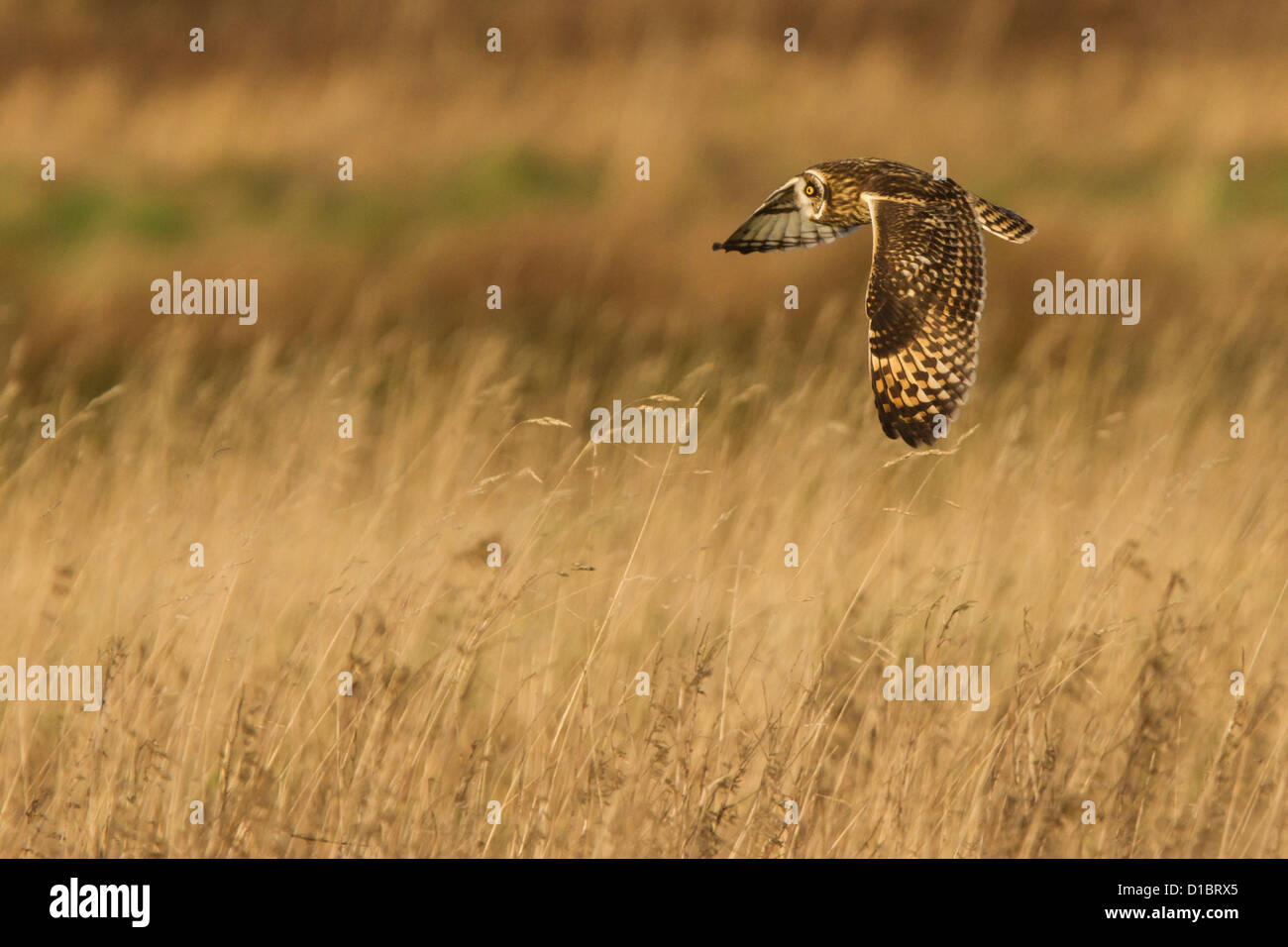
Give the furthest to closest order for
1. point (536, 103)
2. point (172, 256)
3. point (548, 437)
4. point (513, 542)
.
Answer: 1. point (536, 103)
2. point (172, 256)
3. point (548, 437)
4. point (513, 542)

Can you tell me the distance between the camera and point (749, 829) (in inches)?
152

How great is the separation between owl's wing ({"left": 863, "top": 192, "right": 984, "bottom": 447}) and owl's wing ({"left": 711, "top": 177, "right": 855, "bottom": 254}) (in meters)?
0.92

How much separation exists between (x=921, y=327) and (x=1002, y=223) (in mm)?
836

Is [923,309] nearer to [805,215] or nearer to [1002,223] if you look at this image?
[1002,223]

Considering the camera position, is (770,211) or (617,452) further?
(617,452)

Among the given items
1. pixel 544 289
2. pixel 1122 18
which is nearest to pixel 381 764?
pixel 544 289

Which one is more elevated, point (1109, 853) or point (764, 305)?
point (764, 305)

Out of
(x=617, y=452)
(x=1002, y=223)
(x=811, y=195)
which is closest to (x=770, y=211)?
(x=811, y=195)

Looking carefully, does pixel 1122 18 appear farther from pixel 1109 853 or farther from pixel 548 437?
pixel 1109 853

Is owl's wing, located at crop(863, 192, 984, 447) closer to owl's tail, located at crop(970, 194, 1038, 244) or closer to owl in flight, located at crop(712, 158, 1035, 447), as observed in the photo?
owl in flight, located at crop(712, 158, 1035, 447)

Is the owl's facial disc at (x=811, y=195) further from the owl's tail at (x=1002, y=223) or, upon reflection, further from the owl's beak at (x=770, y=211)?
the owl's tail at (x=1002, y=223)

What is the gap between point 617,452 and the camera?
27.8 feet

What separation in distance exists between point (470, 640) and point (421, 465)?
4046 mm

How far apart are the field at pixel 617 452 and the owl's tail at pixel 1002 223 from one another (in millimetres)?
821
